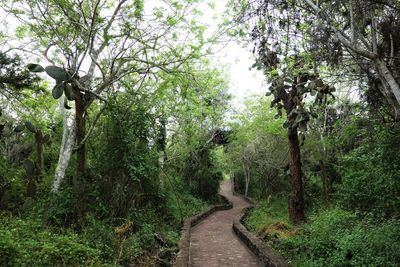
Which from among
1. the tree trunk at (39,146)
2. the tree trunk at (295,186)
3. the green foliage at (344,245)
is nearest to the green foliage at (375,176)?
the green foliage at (344,245)

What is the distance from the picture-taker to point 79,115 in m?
7.98

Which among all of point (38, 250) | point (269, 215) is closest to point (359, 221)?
point (269, 215)

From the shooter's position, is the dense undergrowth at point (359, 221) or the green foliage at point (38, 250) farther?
the dense undergrowth at point (359, 221)

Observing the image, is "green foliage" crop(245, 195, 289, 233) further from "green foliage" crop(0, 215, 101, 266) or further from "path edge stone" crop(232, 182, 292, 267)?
"green foliage" crop(0, 215, 101, 266)

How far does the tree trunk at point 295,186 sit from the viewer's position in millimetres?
12414

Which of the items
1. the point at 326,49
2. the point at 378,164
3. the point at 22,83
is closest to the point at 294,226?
the point at 378,164

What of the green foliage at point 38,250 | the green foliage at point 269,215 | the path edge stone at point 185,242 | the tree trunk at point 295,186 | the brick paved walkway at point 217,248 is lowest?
the brick paved walkway at point 217,248

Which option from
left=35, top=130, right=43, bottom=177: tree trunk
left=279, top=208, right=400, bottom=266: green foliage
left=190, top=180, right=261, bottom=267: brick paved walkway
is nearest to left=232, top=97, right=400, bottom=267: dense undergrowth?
left=279, top=208, right=400, bottom=266: green foliage

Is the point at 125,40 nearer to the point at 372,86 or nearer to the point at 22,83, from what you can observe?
the point at 22,83

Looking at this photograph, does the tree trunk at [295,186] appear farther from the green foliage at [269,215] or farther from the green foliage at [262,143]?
the green foliage at [262,143]

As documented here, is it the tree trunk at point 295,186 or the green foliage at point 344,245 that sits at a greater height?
the tree trunk at point 295,186

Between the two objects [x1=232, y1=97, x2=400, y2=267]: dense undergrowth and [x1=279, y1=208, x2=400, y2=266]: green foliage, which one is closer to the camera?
[x1=279, y1=208, x2=400, y2=266]: green foliage

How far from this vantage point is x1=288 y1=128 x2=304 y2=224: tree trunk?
1241 centimetres

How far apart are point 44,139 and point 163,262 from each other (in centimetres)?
456
